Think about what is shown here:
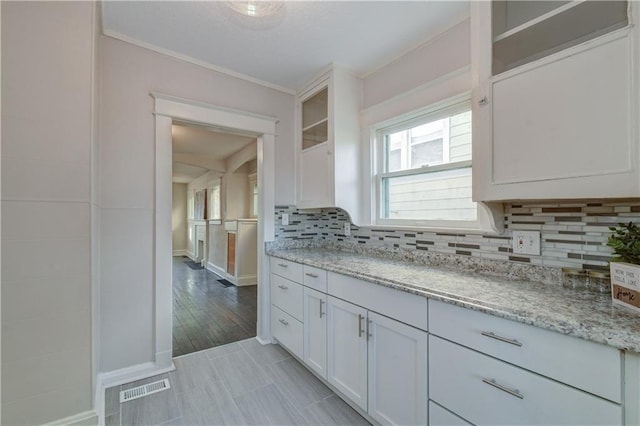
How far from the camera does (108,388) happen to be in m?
1.89

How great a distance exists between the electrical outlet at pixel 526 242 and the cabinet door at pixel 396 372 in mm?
724

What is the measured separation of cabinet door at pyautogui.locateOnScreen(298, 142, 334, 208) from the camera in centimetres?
238

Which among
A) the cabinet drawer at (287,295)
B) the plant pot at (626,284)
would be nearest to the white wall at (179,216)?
the cabinet drawer at (287,295)

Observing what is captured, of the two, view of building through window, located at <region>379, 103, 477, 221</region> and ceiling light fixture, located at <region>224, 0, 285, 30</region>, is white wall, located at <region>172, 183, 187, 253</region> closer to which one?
ceiling light fixture, located at <region>224, 0, 285, 30</region>

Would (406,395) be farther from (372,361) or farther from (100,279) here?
(100,279)

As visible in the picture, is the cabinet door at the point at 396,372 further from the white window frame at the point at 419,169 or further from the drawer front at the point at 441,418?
the white window frame at the point at 419,169

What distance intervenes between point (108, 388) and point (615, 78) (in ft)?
10.4

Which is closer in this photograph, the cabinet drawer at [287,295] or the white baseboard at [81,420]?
the white baseboard at [81,420]

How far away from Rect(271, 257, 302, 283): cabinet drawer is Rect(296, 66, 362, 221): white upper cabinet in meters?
0.59

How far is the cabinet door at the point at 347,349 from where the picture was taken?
1.56m

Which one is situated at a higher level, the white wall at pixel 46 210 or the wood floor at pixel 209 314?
the white wall at pixel 46 210

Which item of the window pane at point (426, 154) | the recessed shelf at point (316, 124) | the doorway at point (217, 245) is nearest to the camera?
the window pane at point (426, 154)

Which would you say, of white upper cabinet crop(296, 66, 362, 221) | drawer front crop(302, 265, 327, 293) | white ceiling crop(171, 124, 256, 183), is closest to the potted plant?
drawer front crop(302, 265, 327, 293)

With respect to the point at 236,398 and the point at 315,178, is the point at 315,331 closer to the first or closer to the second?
the point at 236,398
